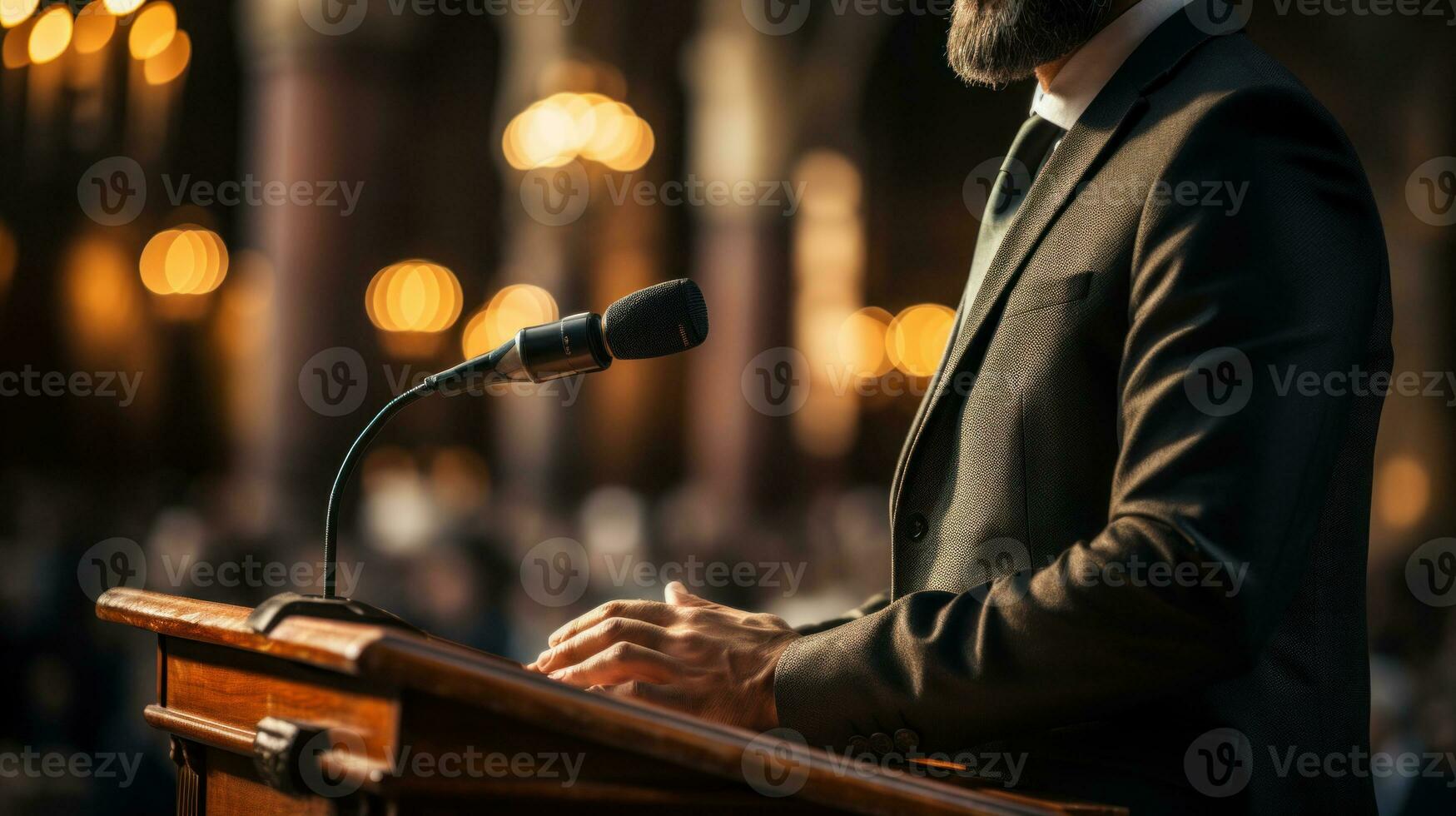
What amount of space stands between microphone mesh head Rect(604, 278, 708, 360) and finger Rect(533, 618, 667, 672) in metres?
0.31

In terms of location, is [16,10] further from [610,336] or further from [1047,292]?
[1047,292]

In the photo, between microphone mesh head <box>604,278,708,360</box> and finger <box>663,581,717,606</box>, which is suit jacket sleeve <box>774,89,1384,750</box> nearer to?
finger <box>663,581,717,606</box>

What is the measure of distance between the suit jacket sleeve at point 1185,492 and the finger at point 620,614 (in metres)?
0.16

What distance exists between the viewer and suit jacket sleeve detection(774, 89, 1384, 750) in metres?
1.25

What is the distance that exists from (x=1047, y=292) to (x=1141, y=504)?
0.31m

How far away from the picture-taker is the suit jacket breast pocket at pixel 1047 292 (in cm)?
146

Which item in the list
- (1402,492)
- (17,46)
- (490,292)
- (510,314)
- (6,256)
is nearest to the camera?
(17,46)

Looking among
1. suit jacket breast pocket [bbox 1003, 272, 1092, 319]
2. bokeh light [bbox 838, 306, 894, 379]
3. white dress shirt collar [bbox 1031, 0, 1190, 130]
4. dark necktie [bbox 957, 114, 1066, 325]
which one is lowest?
bokeh light [bbox 838, 306, 894, 379]

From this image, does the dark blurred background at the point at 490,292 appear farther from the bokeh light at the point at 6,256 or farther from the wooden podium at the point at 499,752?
the wooden podium at the point at 499,752

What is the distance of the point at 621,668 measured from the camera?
136 cm

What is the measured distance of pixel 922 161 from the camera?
1535 centimetres

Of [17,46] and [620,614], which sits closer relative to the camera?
[620,614]

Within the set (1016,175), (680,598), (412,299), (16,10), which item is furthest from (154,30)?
(680,598)

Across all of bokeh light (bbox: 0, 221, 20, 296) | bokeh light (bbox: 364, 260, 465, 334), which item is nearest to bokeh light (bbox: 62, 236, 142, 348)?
bokeh light (bbox: 0, 221, 20, 296)
